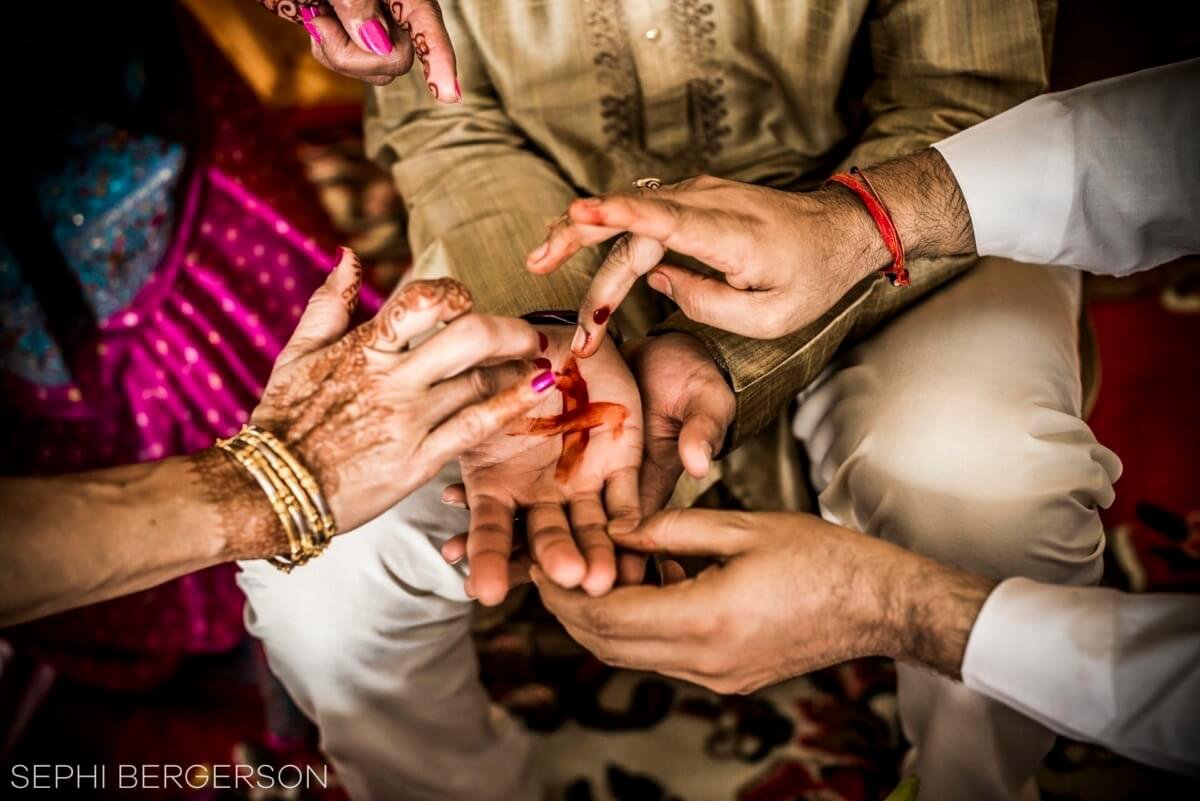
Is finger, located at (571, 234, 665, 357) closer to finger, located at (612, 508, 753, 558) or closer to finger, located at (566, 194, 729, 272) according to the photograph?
finger, located at (566, 194, 729, 272)

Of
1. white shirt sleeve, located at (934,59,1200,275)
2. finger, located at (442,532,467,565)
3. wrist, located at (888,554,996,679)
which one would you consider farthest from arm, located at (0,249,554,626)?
white shirt sleeve, located at (934,59,1200,275)

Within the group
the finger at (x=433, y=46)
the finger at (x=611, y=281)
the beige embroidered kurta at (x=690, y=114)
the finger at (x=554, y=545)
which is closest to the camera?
the finger at (x=554, y=545)

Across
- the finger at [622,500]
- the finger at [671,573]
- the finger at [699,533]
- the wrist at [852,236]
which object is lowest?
the finger at [671,573]

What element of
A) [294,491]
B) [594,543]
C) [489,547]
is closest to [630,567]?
[594,543]

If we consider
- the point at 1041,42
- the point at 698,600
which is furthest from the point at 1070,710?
the point at 1041,42

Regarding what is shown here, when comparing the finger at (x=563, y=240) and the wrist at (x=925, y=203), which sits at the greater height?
the finger at (x=563, y=240)

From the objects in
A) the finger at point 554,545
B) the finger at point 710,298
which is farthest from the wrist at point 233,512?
the finger at point 710,298

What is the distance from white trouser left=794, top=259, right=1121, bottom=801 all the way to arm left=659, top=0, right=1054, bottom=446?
7cm

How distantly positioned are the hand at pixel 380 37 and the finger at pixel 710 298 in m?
0.34

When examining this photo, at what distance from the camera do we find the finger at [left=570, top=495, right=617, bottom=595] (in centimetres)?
90

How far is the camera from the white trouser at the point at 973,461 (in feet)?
3.36

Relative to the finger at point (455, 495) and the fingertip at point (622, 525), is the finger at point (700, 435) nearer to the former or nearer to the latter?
the fingertip at point (622, 525)

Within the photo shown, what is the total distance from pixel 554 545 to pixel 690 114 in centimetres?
76

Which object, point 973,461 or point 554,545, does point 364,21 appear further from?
point 973,461
